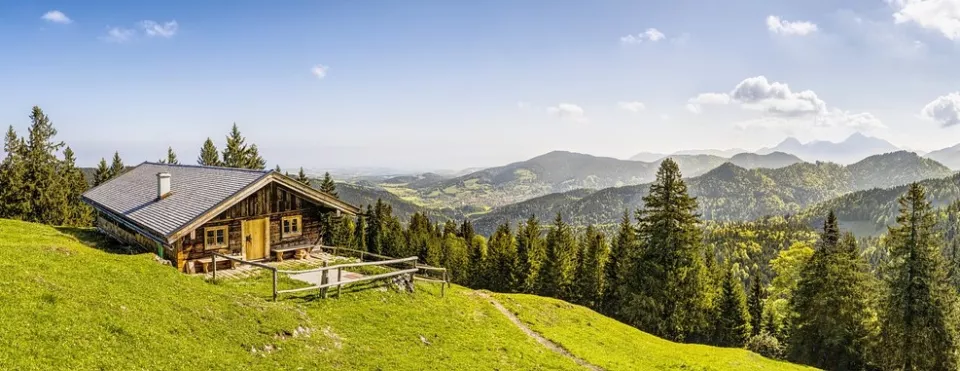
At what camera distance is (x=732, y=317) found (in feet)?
226

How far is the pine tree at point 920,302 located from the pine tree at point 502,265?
47.3 metres

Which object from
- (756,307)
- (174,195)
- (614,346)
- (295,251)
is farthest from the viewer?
(756,307)

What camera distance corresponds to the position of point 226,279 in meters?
26.7

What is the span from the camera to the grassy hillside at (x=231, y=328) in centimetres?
1282

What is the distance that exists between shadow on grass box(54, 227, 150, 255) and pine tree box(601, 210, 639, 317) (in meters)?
52.0

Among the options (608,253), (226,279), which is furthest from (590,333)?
(608,253)

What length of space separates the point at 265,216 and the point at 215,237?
3402 mm

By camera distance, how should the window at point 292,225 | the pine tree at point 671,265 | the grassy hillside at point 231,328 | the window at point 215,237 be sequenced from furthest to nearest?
the pine tree at point 671,265, the window at point 292,225, the window at point 215,237, the grassy hillside at point 231,328

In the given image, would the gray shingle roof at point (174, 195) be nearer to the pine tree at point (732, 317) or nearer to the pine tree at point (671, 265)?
the pine tree at point (671, 265)

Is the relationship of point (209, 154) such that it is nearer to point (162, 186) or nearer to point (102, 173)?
point (102, 173)

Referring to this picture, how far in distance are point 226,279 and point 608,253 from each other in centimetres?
6100

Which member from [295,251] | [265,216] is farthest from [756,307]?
[265,216]

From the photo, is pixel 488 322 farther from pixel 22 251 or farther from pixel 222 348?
pixel 22 251

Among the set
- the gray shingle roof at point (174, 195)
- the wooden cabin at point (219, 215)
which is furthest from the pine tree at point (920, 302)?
the gray shingle roof at point (174, 195)
